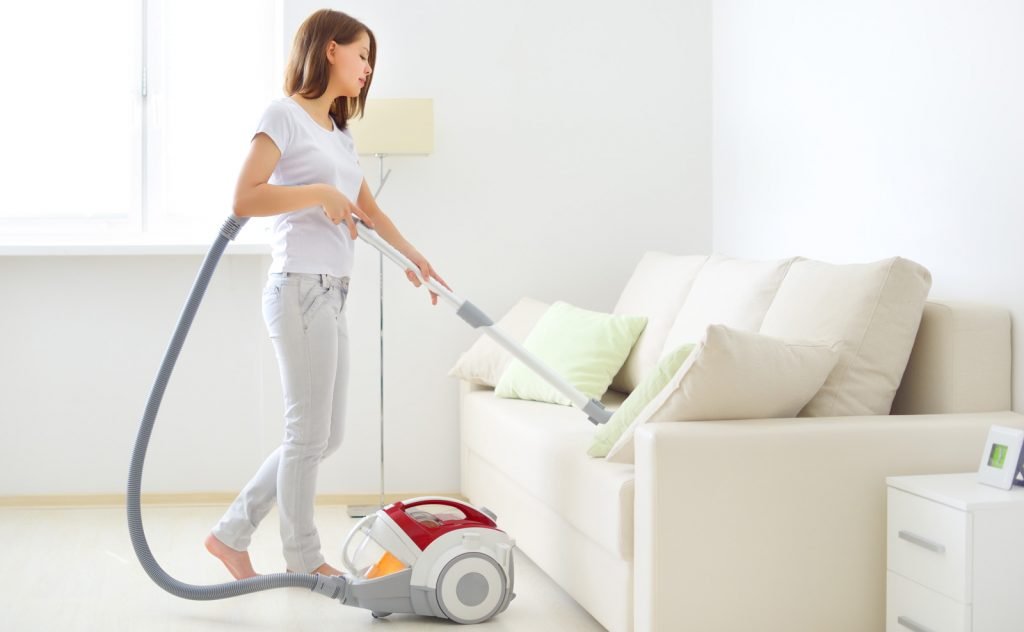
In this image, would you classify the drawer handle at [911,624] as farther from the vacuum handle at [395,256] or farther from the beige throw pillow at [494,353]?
the beige throw pillow at [494,353]

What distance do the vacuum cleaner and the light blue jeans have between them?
186 mm

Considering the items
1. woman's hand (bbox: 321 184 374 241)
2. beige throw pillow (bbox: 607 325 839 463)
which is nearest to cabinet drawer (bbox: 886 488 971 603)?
beige throw pillow (bbox: 607 325 839 463)

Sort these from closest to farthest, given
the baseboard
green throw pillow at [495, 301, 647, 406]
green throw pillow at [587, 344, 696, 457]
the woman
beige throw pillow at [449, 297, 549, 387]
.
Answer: green throw pillow at [587, 344, 696, 457] → the woman → green throw pillow at [495, 301, 647, 406] → beige throw pillow at [449, 297, 549, 387] → the baseboard

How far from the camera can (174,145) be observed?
4.23 m

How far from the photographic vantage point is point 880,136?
3.05m

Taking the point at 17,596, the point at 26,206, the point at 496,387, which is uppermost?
the point at 26,206

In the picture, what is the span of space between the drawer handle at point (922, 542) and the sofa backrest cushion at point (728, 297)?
77 centimetres

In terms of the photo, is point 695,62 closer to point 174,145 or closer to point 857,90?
point 857,90

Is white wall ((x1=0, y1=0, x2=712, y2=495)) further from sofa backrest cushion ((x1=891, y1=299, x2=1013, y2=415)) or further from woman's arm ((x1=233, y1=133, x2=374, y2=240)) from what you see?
sofa backrest cushion ((x1=891, y1=299, x2=1013, y2=415))

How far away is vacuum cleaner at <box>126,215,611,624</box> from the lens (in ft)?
8.31

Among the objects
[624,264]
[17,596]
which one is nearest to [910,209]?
[624,264]

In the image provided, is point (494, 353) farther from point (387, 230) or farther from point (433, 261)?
point (387, 230)

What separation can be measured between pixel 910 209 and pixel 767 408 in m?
0.87

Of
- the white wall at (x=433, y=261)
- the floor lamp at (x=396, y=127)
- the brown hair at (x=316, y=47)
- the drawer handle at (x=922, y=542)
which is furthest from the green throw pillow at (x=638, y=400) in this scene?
the white wall at (x=433, y=261)
